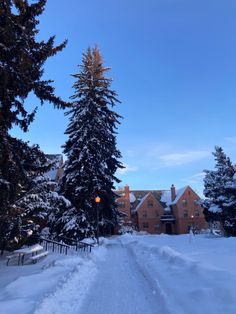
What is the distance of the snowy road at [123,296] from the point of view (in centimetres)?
622

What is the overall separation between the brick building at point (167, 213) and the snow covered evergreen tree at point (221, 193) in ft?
72.4

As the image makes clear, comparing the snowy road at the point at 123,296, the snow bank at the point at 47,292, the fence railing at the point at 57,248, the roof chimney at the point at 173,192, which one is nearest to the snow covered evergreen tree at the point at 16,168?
the snow bank at the point at 47,292

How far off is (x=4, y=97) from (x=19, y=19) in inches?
128

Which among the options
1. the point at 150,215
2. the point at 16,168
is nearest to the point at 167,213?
the point at 150,215

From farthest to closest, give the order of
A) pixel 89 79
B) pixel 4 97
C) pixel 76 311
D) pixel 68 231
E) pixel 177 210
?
pixel 177 210 → pixel 89 79 → pixel 68 231 → pixel 4 97 → pixel 76 311

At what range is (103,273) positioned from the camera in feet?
36.0

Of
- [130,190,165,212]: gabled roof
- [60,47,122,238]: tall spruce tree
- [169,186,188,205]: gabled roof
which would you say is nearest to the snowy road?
[60,47,122,238]: tall spruce tree

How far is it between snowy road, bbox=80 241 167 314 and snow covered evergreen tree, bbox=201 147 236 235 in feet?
85.3

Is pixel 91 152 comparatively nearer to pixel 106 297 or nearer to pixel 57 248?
pixel 57 248

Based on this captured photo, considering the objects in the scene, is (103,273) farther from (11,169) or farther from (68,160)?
(68,160)

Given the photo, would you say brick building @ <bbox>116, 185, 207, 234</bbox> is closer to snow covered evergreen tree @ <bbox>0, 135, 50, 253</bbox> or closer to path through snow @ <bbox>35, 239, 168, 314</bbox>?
snow covered evergreen tree @ <bbox>0, 135, 50, 253</bbox>

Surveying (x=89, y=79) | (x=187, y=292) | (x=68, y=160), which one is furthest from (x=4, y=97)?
(x=89, y=79)

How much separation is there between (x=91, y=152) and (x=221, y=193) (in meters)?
17.3

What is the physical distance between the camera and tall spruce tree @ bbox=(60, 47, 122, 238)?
25.9 m
